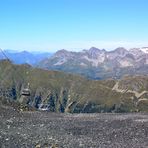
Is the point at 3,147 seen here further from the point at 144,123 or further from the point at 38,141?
the point at 144,123

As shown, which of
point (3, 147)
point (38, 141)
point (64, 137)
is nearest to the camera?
point (3, 147)

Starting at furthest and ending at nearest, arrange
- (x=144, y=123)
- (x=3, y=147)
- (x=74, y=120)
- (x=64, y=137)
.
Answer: (x=74, y=120) < (x=144, y=123) < (x=64, y=137) < (x=3, y=147)

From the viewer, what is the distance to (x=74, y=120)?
101 feet

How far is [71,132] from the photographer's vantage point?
25297 mm

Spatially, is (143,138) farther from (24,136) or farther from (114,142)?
(24,136)

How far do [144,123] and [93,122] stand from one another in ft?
12.9

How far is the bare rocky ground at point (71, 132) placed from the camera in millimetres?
21188

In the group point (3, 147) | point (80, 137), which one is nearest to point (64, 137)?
point (80, 137)

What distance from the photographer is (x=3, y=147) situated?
64.2ft

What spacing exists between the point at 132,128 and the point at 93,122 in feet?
12.7

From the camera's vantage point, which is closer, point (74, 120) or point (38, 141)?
point (38, 141)

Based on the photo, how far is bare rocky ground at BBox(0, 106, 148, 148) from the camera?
2119cm

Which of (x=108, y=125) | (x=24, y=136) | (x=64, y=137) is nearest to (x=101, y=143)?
(x=64, y=137)

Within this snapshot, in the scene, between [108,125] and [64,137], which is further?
[108,125]
